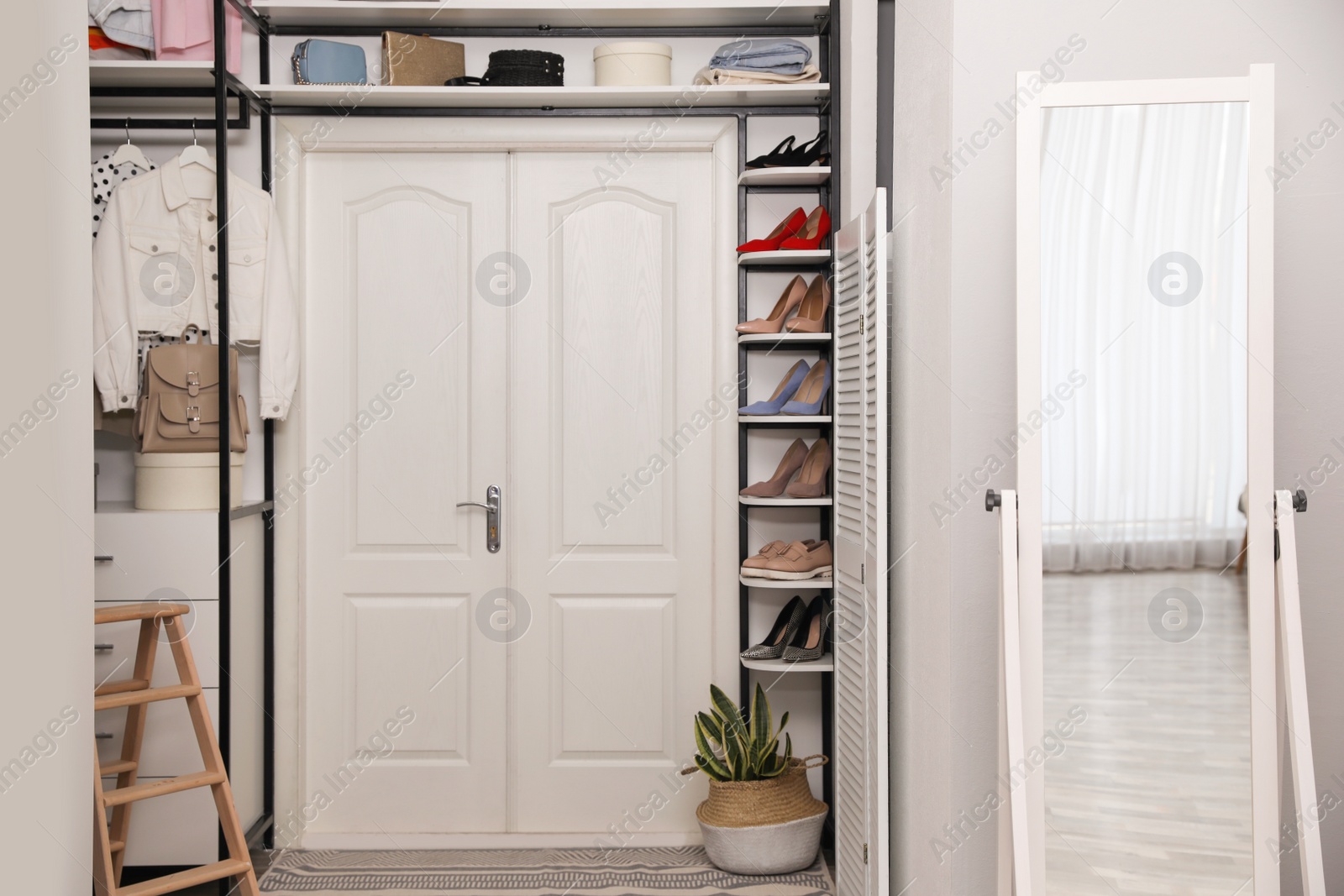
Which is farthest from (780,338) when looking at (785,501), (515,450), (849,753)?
(849,753)

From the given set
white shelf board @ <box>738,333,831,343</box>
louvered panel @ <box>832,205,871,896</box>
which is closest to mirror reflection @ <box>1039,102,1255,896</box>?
louvered panel @ <box>832,205,871,896</box>

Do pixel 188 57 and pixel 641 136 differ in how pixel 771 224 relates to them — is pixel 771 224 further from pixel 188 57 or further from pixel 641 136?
pixel 188 57

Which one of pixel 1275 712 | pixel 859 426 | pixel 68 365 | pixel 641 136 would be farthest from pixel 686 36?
pixel 1275 712

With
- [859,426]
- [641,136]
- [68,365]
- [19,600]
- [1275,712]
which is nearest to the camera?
[1275,712]

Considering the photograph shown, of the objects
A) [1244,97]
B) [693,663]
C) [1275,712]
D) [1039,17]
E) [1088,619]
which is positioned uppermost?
[1039,17]

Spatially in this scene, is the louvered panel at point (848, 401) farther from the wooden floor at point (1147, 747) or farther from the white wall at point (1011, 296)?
the wooden floor at point (1147, 747)

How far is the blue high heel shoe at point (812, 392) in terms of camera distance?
2730 millimetres

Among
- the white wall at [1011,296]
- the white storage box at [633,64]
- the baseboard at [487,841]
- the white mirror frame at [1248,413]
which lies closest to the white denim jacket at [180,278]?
the white storage box at [633,64]

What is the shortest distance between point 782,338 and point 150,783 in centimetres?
197

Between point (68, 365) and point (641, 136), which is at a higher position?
point (641, 136)

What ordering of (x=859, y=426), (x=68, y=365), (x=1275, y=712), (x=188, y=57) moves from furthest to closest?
(x=188, y=57) → (x=859, y=426) → (x=68, y=365) → (x=1275, y=712)

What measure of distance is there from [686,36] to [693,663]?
76.1 inches

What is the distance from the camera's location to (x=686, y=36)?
9.68 feet

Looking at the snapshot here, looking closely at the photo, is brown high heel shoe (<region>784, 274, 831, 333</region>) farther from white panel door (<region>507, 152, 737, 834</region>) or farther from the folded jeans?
the folded jeans
